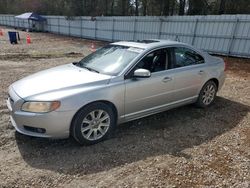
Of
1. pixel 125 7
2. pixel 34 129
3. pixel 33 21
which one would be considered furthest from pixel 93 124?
pixel 33 21

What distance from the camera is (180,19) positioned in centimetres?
1544

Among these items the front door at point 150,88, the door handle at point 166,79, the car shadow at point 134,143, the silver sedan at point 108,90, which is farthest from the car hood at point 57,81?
the door handle at point 166,79

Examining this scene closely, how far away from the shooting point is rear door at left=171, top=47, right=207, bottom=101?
478cm

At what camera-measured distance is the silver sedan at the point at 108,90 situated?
3523mm

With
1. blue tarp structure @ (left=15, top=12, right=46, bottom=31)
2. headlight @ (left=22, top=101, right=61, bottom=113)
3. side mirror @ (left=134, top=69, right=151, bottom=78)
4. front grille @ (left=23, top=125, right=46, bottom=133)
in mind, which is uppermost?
side mirror @ (left=134, top=69, right=151, bottom=78)

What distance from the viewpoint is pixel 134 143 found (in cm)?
399

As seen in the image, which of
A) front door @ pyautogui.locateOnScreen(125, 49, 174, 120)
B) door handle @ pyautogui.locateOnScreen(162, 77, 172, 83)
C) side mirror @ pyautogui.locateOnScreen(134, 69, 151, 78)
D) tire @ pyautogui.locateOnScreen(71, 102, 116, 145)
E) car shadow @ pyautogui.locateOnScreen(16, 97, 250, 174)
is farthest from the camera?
door handle @ pyautogui.locateOnScreen(162, 77, 172, 83)

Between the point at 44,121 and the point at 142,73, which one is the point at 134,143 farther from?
the point at 44,121

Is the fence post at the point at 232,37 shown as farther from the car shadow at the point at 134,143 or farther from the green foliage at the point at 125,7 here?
the car shadow at the point at 134,143

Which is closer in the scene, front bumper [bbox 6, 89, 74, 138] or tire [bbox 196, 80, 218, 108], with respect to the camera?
front bumper [bbox 6, 89, 74, 138]

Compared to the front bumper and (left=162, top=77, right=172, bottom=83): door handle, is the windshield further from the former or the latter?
the front bumper

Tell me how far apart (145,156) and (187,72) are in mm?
2074

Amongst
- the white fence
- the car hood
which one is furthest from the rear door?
the white fence

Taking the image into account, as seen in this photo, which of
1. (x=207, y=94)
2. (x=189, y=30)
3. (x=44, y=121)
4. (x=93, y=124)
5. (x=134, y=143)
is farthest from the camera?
(x=189, y=30)
